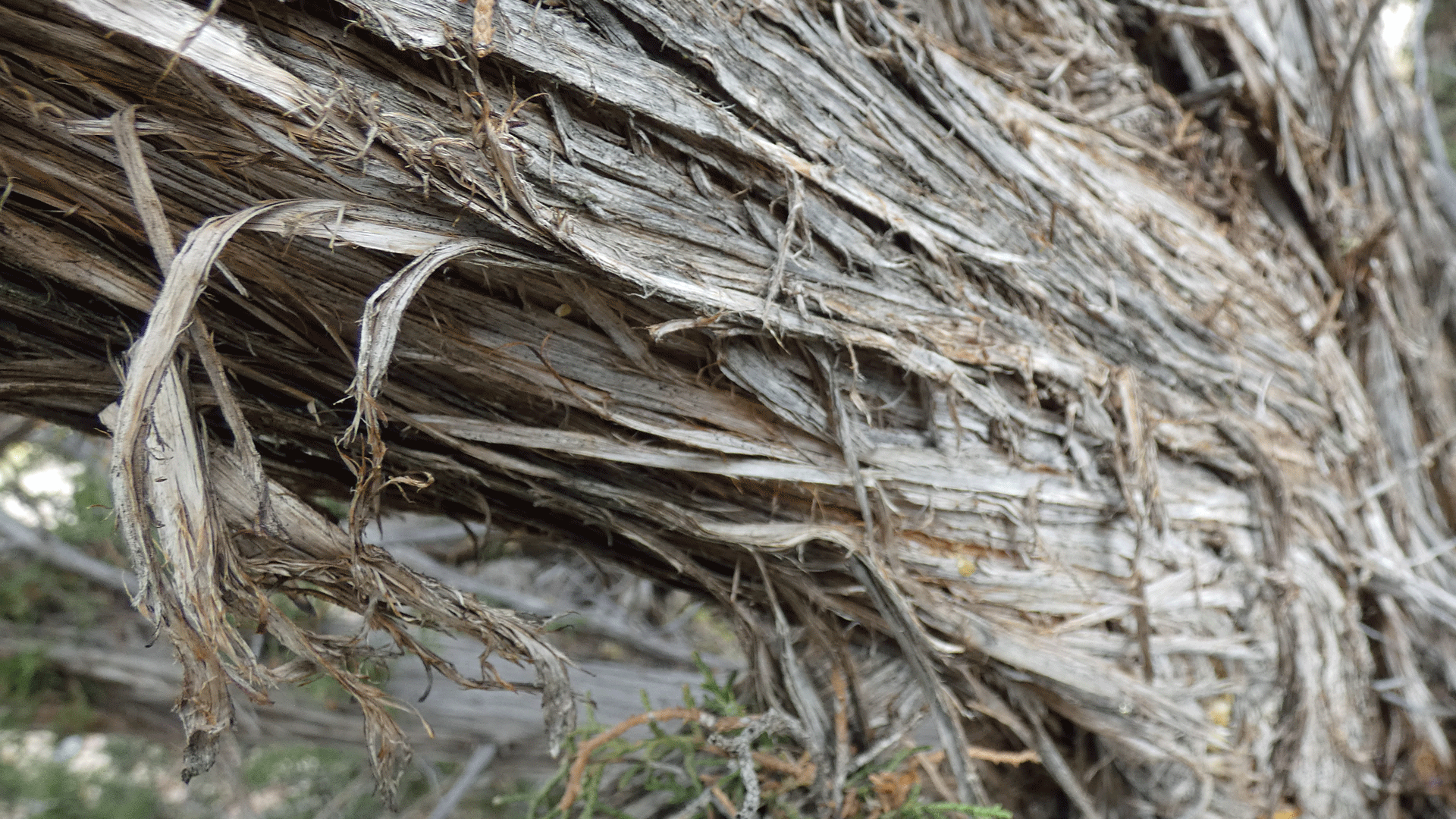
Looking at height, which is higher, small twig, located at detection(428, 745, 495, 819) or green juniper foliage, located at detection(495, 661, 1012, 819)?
green juniper foliage, located at detection(495, 661, 1012, 819)

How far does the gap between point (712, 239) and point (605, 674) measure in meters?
1.02

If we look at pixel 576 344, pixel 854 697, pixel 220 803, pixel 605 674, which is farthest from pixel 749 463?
pixel 220 803

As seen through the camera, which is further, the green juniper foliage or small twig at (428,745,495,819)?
small twig at (428,745,495,819)

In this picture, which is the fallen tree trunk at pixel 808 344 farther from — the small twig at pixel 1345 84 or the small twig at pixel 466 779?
the small twig at pixel 466 779

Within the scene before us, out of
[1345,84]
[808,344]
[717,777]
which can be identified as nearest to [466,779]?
[717,777]

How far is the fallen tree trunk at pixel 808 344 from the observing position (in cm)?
53

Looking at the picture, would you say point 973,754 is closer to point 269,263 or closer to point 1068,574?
point 1068,574

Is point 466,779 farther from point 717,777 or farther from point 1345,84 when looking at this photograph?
point 1345,84

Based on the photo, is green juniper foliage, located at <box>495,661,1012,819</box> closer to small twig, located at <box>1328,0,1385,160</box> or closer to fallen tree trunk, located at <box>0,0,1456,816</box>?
fallen tree trunk, located at <box>0,0,1456,816</box>

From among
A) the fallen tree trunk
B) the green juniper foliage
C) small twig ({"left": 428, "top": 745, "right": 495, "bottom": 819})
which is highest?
the fallen tree trunk

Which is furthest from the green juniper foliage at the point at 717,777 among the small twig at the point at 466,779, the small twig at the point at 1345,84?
the small twig at the point at 1345,84

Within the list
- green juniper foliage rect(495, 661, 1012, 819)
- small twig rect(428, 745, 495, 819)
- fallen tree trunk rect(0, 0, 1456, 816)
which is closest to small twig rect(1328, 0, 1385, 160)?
fallen tree trunk rect(0, 0, 1456, 816)

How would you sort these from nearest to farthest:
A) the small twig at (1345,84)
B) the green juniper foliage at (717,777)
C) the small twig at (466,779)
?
the green juniper foliage at (717,777) < the small twig at (1345,84) < the small twig at (466,779)

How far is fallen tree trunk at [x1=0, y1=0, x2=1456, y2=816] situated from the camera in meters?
0.53
